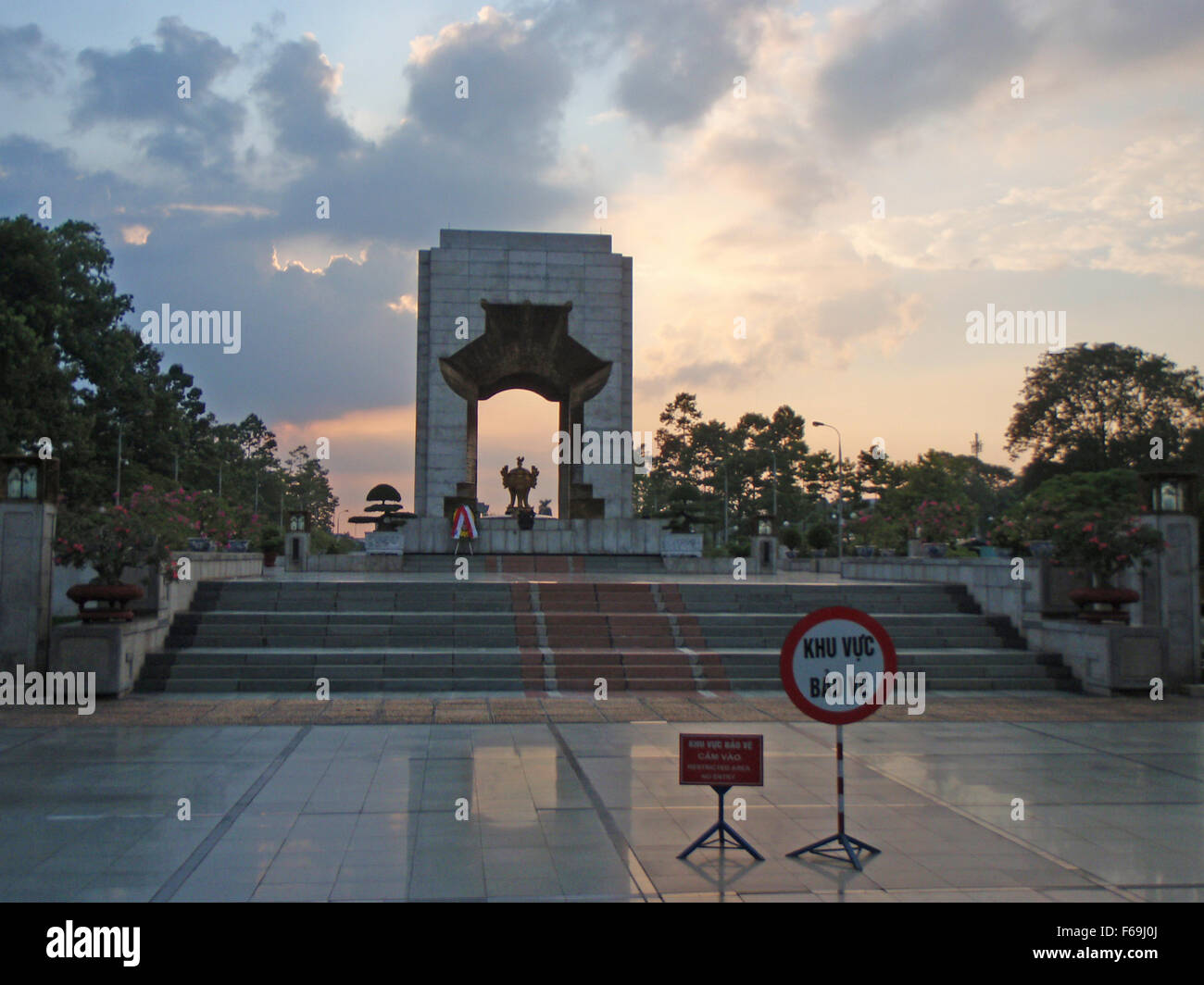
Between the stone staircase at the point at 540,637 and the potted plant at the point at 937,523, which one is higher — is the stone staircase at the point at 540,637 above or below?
below

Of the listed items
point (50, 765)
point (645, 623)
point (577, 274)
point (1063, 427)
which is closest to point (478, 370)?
point (577, 274)

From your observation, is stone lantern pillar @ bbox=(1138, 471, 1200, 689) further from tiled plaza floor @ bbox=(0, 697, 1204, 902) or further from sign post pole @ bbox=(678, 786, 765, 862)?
sign post pole @ bbox=(678, 786, 765, 862)

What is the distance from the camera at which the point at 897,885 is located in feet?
22.6

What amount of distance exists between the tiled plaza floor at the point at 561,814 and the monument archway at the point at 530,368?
2814cm

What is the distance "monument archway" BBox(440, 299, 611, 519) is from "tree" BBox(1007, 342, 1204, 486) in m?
41.0

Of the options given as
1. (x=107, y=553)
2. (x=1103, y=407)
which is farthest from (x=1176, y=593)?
(x=1103, y=407)

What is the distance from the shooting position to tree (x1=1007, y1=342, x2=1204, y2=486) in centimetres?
6600

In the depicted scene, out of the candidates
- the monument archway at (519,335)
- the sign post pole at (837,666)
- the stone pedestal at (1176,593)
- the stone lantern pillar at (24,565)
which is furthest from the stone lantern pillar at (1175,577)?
the monument archway at (519,335)

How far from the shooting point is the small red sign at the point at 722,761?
25.0 ft

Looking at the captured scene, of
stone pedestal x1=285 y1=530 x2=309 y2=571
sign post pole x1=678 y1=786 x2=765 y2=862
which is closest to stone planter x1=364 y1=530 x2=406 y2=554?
stone pedestal x1=285 y1=530 x2=309 y2=571

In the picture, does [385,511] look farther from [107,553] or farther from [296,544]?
[107,553]

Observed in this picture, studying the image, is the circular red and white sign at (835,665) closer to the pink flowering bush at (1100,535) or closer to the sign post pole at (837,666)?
the sign post pole at (837,666)

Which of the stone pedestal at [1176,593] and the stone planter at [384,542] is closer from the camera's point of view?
the stone pedestal at [1176,593]
